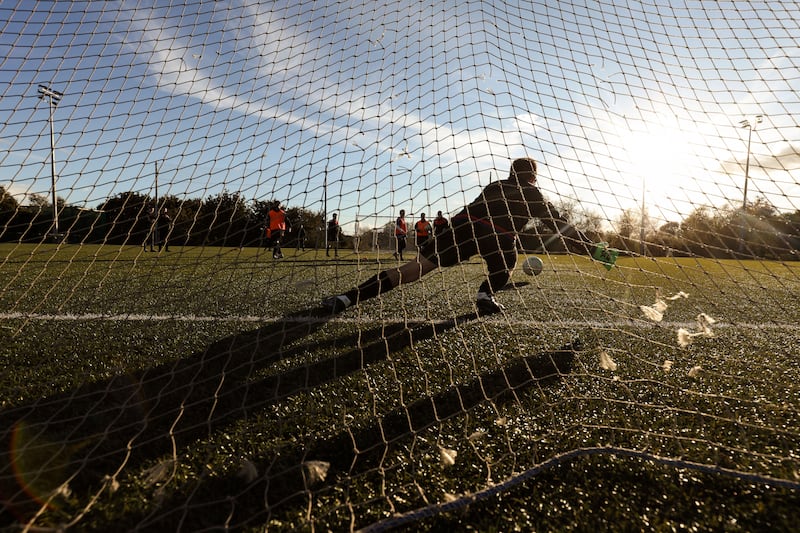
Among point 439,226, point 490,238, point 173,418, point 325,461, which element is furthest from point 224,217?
point 325,461

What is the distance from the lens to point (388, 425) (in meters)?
1.71

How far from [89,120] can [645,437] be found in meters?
4.00

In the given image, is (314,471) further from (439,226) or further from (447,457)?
(439,226)

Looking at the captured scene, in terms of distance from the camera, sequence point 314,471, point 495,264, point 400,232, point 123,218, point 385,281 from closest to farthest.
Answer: point 314,471 → point 385,281 → point 495,264 → point 123,218 → point 400,232

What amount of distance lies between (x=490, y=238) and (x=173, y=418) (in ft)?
8.36

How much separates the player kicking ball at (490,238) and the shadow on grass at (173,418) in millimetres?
858

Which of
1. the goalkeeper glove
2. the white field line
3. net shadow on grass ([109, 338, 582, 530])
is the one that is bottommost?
net shadow on grass ([109, 338, 582, 530])

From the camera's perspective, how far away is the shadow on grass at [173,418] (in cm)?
134

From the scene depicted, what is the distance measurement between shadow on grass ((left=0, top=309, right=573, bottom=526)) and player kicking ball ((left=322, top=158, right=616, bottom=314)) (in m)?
0.86

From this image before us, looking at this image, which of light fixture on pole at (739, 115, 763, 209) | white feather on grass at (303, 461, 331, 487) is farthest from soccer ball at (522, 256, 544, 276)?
white feather on grass at (303, 461, 331, 487)

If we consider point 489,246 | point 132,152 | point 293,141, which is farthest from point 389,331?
point 132,152

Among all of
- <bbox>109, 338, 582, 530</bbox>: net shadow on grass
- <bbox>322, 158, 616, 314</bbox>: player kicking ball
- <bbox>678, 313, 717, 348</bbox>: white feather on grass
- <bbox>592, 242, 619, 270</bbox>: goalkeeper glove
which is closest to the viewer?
<bbox>109, 338, 582, 530</bbox>: net shadow on grass

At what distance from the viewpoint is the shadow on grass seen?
52.6 inches

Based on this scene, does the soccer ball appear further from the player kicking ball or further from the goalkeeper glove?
the goalkeeper glove
